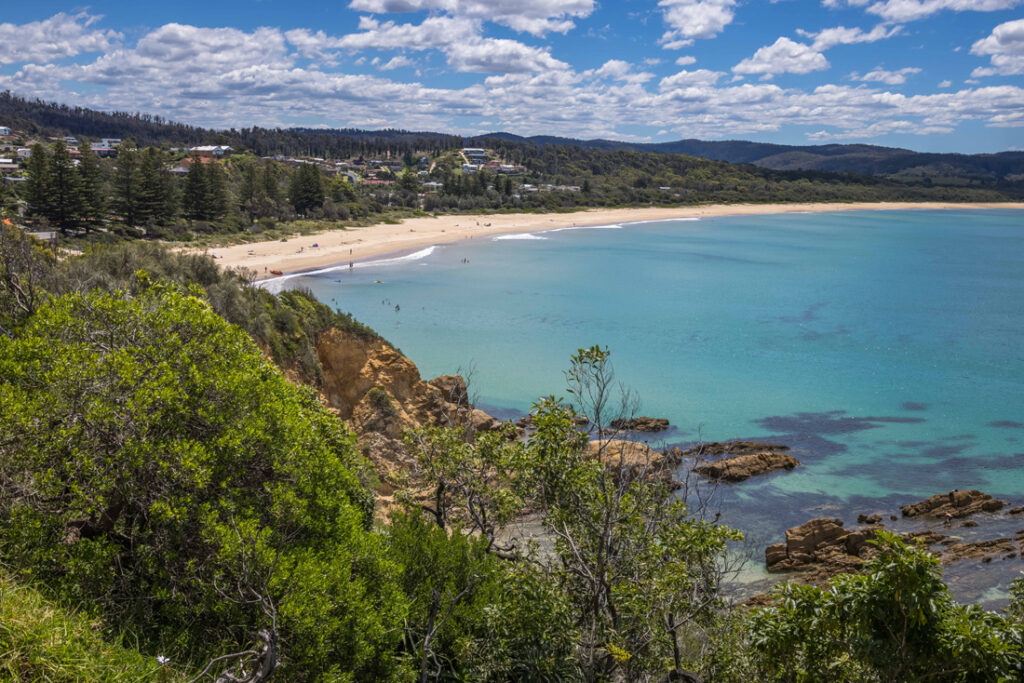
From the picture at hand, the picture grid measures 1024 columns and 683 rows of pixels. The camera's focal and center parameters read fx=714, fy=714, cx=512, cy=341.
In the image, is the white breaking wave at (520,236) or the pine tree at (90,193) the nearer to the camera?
the pine tree at (90,193)

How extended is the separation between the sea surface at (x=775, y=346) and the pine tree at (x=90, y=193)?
17153mm

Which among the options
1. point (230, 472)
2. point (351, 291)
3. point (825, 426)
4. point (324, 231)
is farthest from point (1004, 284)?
point (230, 472)

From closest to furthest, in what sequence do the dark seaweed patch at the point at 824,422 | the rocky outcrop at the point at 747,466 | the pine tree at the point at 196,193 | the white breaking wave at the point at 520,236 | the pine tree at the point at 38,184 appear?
the rocky outcrop at the point at 747,466 → the dark seaweed patch at the point at 824,422 → the pine tree at the point at 38,184 → the pine tree at the point at 196,193 → the white breaking wave at the point at 520,236

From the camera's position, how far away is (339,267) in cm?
5453

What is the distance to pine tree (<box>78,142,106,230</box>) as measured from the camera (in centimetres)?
5103

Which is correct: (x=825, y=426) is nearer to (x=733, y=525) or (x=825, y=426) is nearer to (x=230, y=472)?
(x=733, y=525)

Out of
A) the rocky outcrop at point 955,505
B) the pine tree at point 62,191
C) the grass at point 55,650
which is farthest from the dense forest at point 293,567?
the pine tree at point 62,191

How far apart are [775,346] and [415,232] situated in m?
50.4

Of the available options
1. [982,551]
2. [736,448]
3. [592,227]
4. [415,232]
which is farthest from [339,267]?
[592,227]

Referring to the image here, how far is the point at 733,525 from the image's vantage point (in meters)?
17.2

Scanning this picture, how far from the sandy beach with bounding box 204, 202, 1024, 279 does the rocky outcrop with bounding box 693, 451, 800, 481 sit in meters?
32.0

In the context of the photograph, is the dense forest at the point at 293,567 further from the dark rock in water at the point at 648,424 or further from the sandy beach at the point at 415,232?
the sandy beach at the point at 415,232

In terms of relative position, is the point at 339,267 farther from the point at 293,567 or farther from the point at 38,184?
the point at 293,567

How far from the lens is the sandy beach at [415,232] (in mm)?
53188
